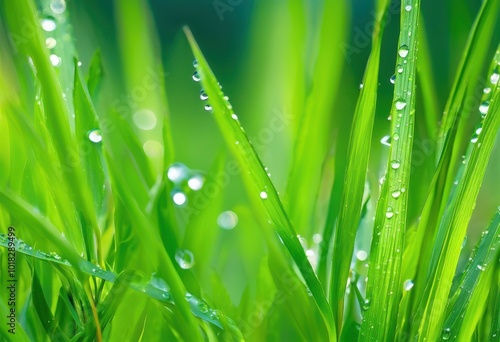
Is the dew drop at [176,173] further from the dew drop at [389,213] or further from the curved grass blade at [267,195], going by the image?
the dew drop at [389,213]

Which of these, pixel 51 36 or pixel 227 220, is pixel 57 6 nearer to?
pixel 51 36

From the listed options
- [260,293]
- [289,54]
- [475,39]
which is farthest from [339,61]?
[260,293]

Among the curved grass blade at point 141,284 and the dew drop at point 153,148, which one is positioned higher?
the dew drop at point 153,148

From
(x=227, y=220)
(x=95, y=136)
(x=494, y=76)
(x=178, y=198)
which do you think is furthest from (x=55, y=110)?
(x=494, y=76)

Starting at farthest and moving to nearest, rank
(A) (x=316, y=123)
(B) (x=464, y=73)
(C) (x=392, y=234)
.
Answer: (A) (x=316, y=123) < (B) (x=464, y=73) < (C) (x=392, y=234)

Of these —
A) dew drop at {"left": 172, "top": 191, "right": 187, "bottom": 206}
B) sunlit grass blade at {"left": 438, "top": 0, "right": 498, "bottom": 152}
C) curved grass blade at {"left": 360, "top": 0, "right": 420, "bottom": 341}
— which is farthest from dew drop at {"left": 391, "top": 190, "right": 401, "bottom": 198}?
dew drop at {"left": 172, "top": 191, "right": 187, "bottom": 206}

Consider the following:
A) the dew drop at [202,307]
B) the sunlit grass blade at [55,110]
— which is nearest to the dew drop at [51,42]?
the sunlit grass blade at [55,110]

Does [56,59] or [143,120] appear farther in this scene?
[143,120]

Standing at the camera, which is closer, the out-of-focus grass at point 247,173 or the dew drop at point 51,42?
the out-of-focus grass at point 247,173
